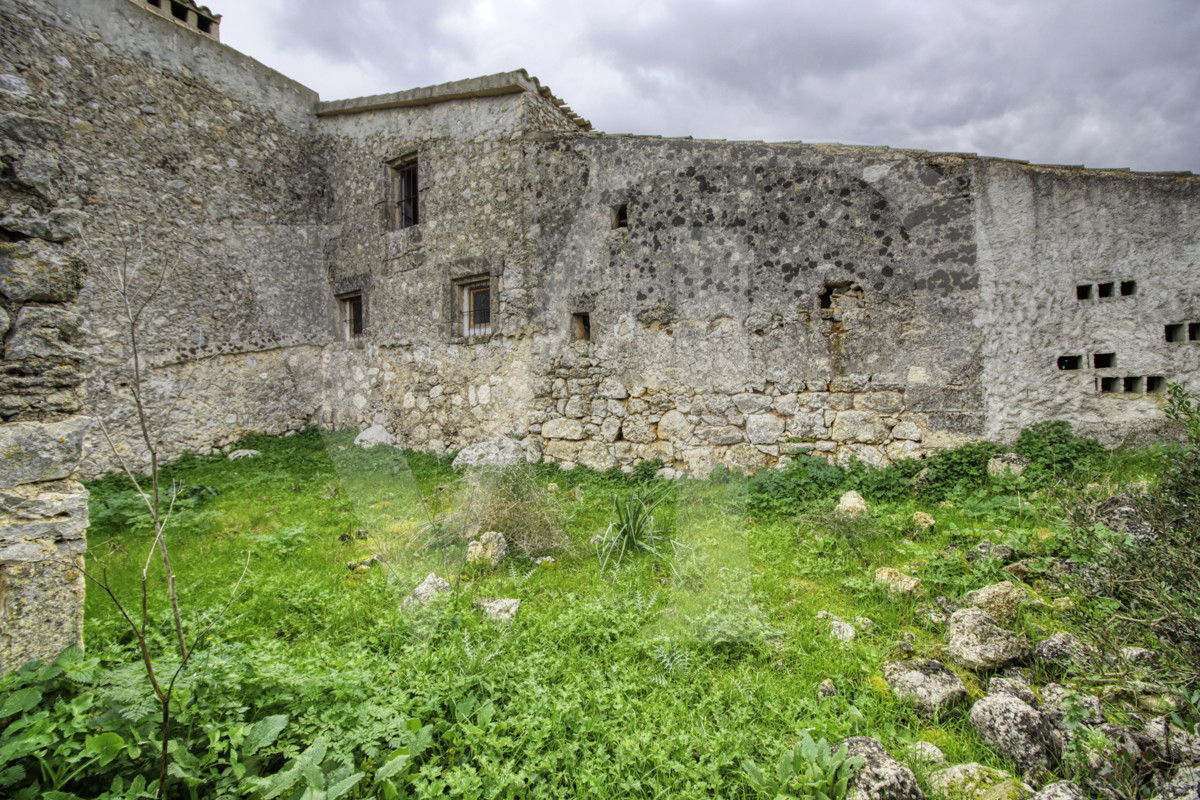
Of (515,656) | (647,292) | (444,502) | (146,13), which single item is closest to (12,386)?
(515,656)

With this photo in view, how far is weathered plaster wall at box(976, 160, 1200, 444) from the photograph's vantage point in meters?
4.96

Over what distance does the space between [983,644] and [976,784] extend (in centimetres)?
92

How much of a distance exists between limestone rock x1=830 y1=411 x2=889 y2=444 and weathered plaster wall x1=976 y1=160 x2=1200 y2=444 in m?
0.94

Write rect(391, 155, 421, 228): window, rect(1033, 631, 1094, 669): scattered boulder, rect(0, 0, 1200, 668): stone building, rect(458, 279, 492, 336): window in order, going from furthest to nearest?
rect(391, 155, 421, 228): window < rect(458, 279, 492, 336): window < rect(0, 0, 1200, 668): stone building < rect(1033, 631, 1094, 669): scattered boulder

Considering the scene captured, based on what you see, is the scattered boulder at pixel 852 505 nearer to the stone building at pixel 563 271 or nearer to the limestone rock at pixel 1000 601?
the stone building at pixel 563 271

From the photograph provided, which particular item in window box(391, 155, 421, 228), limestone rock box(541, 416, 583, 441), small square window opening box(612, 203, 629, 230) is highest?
window box(391, 155, 421, 228)

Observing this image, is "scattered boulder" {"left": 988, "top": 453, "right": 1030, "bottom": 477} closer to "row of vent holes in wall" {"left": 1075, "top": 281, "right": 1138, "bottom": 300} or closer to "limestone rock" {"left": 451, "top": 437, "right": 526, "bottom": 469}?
"row of vent holes in wall" {"left": 1075, "top": 281, "right": 1138, "bottom": 300}

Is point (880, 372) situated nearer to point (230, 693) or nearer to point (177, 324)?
point (230, 693)

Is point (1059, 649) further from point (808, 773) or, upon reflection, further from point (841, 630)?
point (808, 773)

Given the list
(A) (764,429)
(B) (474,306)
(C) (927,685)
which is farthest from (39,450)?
(B) (474,306)

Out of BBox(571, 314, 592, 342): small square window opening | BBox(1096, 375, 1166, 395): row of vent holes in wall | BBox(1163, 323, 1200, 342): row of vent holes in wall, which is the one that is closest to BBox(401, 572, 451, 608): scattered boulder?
BBox(571, 314, 592, 342): small square window opening

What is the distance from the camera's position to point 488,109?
7.70 metres

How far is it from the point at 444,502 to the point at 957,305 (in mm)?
5540

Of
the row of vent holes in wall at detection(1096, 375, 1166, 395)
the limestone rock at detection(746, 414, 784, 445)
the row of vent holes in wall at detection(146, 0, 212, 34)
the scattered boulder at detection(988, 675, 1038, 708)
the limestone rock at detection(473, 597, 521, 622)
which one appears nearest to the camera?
the scattered boulder at detection(988, 675, 1038, 708)
